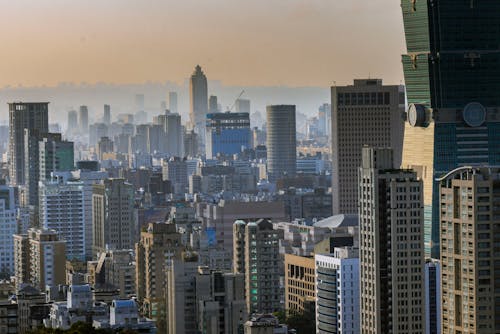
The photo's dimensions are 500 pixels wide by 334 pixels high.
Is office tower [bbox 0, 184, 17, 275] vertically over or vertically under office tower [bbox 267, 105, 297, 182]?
under

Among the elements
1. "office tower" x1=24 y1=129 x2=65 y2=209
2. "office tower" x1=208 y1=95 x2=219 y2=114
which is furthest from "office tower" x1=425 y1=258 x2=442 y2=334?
"office tower" x1=208 y1=95 x2=219 y2=114

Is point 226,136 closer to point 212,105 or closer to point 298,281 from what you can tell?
point 212,105

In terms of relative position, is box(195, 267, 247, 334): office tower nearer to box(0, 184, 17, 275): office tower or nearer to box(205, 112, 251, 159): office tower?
box(0, 184, 17, 275): office tower

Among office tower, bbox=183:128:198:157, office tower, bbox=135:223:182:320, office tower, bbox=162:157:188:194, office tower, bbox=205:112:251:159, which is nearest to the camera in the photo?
office tower, bbox=135:223:182:320

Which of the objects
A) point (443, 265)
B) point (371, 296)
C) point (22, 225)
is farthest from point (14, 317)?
point (22, 225)

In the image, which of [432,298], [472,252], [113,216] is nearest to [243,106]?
[113,216]

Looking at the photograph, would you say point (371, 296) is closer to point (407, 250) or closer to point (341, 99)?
point (407, 250)
